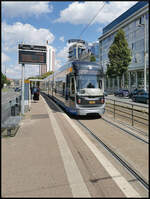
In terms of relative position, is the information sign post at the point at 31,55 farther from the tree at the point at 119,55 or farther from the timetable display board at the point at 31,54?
the tree at the point at 119,55

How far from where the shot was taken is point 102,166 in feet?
11.2

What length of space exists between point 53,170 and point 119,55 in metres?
28.9

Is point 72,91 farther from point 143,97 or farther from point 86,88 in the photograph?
point 143,97

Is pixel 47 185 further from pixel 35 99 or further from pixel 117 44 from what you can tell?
pixel 117 44

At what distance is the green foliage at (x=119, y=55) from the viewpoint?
28875 millimetres

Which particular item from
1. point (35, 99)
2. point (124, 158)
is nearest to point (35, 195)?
point (124, 158)

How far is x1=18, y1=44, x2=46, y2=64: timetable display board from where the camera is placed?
31.6 feet

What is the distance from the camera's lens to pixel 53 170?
3193 mm

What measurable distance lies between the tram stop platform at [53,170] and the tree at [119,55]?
2667 cm

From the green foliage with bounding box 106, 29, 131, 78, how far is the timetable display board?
849 inches

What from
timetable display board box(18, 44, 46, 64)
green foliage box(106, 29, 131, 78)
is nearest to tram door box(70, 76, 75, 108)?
timetable display board box(18, 44, 46, 64)

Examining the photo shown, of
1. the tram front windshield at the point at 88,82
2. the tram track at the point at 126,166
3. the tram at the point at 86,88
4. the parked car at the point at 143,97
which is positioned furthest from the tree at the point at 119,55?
the tram track at the point at 126,166

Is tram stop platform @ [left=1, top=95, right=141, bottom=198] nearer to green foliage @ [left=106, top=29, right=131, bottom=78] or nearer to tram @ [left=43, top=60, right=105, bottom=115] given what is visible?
tram @ [left=43, top=60, right=105, bottom=115]

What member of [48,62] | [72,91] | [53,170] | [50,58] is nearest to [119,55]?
[50,58]
